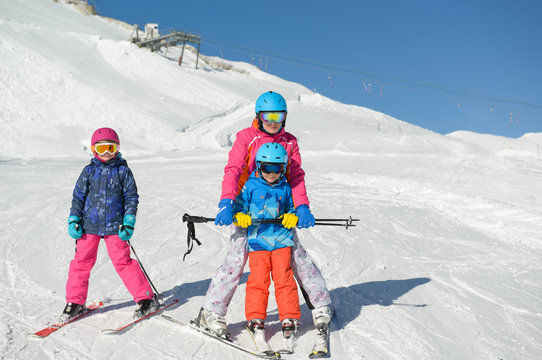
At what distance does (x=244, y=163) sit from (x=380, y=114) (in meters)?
34.6

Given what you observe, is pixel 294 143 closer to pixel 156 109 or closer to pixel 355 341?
pixel 355 341

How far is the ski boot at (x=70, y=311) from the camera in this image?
3696 mm

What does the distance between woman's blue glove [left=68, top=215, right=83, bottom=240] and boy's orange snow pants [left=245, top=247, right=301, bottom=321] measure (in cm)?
151

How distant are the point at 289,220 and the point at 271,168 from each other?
0.44m

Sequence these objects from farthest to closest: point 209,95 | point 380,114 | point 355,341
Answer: point 380,114
point 209,95
point 355,341

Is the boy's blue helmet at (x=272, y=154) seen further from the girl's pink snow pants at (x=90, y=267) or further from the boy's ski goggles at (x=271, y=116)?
the girl's pink snow pants at (x=90, y=267)

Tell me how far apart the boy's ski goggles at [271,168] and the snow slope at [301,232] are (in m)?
1.36

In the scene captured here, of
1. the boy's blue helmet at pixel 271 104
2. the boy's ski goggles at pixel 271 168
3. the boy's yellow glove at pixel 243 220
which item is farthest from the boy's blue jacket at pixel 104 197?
the boy's blue helmet at pixel 271 104

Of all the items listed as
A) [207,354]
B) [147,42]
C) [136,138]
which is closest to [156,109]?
[136,138]

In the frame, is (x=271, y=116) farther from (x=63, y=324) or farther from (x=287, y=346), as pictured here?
(x=63, y=324)

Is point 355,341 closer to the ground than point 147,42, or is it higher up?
closer to the ground

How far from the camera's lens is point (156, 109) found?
24062 mm

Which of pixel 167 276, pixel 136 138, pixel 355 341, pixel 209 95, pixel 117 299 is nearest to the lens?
pixel 355 341

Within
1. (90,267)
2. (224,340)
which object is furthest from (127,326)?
(224,340)
